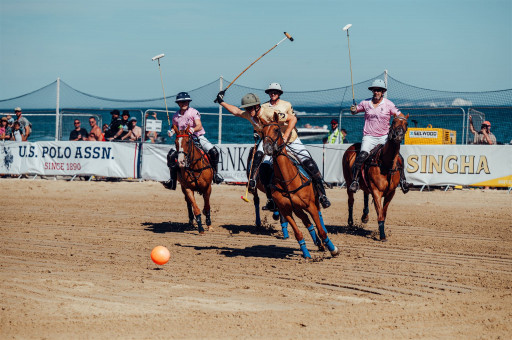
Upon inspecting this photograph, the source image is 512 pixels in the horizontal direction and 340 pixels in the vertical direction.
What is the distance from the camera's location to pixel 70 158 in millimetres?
24141

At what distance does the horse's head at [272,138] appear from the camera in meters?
9.41

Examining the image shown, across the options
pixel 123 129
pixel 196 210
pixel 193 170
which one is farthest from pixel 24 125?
pixel 196 210

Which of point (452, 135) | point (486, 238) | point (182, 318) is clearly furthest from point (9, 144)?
point (182, 318)

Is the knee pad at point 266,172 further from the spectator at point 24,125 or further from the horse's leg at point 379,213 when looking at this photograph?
the spectator at point 24,125

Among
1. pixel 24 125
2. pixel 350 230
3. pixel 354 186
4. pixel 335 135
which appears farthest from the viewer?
pixel 24 125

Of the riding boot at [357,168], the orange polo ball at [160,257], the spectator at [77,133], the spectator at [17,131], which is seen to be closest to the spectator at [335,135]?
the riding boot at [357,168]

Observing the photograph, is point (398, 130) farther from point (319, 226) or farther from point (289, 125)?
point (319, 226)

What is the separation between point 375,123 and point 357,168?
98 centimetres

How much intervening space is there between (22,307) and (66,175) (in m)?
17.6

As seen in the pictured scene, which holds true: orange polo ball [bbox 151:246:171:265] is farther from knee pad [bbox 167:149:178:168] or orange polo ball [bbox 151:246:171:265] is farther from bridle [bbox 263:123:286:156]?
knee pad [bbox 167:149:178:168]

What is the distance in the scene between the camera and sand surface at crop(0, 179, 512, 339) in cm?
664

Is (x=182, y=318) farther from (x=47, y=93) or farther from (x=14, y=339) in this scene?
(x=47, y=93)

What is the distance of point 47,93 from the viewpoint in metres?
25.8

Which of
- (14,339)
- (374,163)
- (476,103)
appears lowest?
(14,339)
